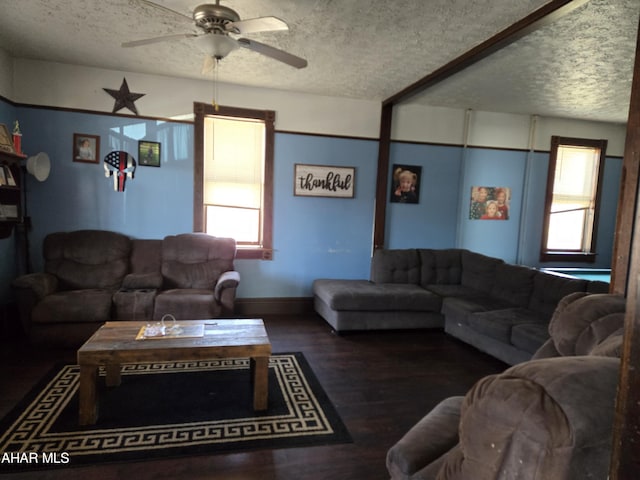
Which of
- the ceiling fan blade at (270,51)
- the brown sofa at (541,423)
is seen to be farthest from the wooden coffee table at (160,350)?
the ceiling fan blade at (270,51)

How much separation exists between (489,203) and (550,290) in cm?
219

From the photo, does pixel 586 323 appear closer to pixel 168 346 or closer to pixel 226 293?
pixel 168 346

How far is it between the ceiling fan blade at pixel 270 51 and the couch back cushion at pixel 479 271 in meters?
3.17

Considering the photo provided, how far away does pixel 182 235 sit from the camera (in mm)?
4473

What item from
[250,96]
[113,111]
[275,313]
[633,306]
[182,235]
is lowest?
[275,313]

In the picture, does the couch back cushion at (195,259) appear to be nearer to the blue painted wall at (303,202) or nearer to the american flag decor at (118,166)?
the blue painted wall at (303,202)

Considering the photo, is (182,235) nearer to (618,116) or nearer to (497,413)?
(497,413)

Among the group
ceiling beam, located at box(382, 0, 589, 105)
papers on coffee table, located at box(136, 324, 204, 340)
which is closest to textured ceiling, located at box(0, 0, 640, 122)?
ceiling beam, located at box(382, 0, 589, 105)

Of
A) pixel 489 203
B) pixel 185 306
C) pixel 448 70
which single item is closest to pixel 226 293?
pixel 185 306

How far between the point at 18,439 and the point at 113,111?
341 centimetres

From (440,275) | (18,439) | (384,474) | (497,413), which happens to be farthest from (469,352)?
(18,439)

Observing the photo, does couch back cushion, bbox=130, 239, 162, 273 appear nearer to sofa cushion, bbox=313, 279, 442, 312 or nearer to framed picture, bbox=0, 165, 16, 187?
framed picture, bbox=0, 165, 16, 187

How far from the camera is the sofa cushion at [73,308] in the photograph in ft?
11.3

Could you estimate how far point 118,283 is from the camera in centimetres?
416
